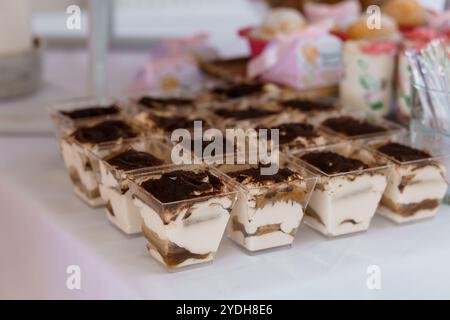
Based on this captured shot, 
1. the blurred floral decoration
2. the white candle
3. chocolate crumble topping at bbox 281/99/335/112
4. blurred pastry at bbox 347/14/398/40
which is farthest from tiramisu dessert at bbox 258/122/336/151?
the white candle

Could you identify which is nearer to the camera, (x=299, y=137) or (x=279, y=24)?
(x=299, y=137)

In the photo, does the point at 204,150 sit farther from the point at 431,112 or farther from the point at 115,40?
the point at 115,40

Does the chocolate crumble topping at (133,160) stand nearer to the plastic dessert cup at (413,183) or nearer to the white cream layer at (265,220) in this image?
the white cream layer at (265,220)

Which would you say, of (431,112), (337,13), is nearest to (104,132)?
(431,112)

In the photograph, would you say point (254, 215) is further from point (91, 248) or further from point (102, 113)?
point (102, 113)

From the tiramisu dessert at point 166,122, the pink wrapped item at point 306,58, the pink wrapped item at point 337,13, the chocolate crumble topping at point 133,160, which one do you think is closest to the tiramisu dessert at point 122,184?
the chocolate crumble topping at point 133,160

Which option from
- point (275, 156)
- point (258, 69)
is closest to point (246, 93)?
point (258, 69)

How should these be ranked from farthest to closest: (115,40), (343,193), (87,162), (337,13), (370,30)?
(115,40) < (337,13) < (370,30) < (87,162) < (343,193)
